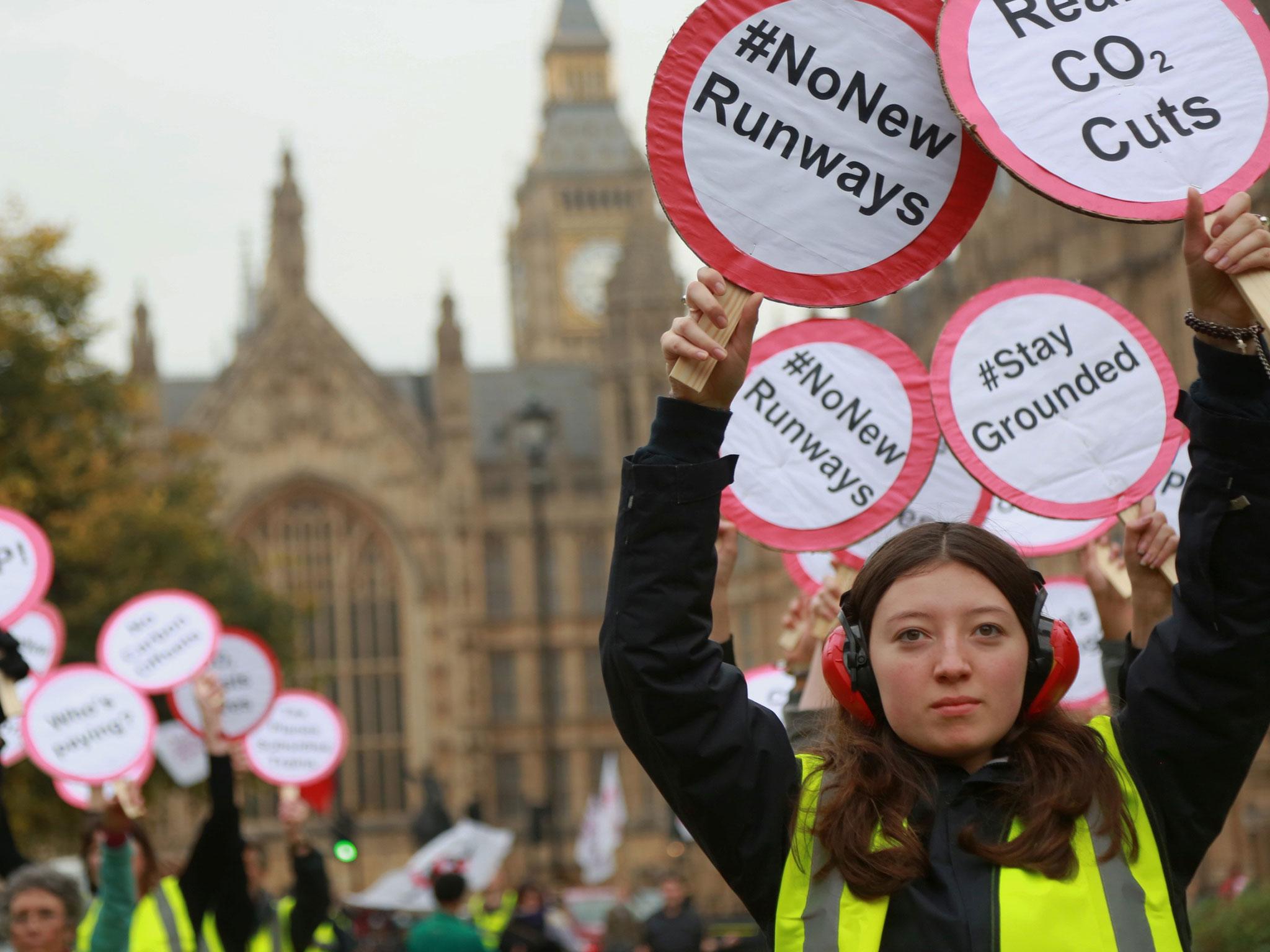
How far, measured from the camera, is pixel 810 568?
7117mm

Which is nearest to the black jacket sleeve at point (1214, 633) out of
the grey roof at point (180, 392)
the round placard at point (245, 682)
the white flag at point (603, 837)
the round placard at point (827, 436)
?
the round placard at point (827, 436)

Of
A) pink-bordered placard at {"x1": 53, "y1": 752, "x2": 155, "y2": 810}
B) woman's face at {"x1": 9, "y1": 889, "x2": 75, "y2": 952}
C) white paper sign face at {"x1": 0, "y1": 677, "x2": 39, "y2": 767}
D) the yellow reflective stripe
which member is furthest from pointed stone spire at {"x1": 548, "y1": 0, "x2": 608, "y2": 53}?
the yellow reflective stripe

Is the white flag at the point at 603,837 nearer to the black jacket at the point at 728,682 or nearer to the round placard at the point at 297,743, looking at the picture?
the round placard at the point at 297,743

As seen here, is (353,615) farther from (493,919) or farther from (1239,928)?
(1239,928)

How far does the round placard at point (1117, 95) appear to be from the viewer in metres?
3.22

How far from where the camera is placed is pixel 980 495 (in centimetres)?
658

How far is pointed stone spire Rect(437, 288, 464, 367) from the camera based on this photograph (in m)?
55.5

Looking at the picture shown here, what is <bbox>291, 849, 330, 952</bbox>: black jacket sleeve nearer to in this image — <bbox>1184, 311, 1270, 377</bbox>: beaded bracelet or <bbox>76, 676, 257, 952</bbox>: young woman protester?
<bbox>76, 676, 257, 952</bbox>: young woman protester

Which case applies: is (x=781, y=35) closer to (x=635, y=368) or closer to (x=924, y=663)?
(x=924, y=663)

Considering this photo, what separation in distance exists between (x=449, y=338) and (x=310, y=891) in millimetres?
48588

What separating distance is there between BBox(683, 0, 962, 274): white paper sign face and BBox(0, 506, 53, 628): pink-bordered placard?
4.85 m

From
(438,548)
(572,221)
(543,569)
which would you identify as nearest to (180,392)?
(438,548)

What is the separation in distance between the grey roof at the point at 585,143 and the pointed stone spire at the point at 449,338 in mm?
33624

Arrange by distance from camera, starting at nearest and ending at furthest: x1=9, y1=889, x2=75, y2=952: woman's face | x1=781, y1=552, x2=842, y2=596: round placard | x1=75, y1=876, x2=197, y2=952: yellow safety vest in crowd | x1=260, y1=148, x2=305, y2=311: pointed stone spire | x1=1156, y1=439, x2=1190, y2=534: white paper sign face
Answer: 1. x1=9, y1=889, x2=75, y2=952: woman's face
2. x1=1156, y1=439, x2=1190, y2=534: white paper sign face
3. x1=75, y1=876, x2=197, y2=952: yellow safety vest in crowd
4. x1=781, y1=552, x2=842, y2=596: round placard
5. x1=260, y1=148, x2=305, y2=311: pointed stone spire
